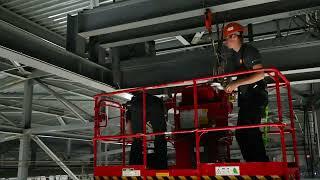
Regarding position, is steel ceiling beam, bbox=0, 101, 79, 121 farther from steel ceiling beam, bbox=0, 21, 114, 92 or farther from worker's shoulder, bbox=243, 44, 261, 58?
worker's shoulder, bbox=243, 44, 261, 58

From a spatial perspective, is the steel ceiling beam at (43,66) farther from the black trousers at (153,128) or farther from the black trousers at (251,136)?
the black trousers at (251,136)

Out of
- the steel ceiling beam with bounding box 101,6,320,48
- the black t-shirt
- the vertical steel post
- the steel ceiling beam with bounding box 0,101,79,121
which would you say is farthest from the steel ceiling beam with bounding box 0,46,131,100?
the steel ceiling beam with bounding box 0,101,79,121

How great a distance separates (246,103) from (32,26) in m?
4.55

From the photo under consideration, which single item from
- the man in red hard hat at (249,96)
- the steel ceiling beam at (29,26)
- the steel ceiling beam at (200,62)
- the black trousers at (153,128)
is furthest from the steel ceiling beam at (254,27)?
the black trousers at (153,128)

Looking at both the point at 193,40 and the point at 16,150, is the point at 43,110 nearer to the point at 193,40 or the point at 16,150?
the point at 16,150

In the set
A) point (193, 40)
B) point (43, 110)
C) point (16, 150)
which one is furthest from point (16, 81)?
point (16, 150)

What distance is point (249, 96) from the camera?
6031 mm

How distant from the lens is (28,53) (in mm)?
6262

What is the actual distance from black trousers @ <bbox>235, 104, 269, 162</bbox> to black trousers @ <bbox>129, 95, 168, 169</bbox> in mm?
1647

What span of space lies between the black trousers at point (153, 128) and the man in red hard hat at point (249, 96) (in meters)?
1.65

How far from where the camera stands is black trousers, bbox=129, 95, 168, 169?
274 inches

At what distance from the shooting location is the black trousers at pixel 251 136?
5.78 metres

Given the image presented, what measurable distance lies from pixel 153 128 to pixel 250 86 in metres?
2.13

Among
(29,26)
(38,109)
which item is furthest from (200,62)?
(38,109)
